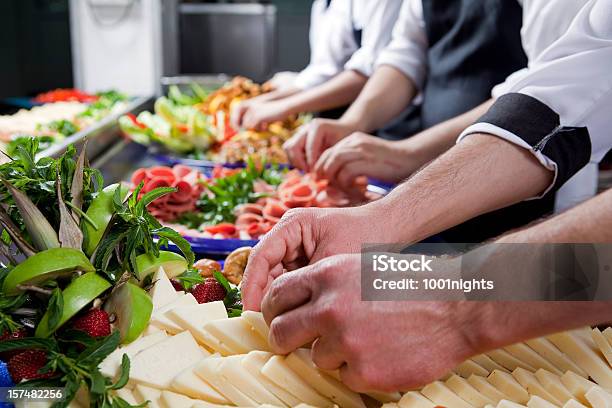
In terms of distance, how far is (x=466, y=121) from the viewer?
6.91 feet

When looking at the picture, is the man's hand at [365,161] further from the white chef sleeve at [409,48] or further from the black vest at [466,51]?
the white chef sleeve at [409,48]

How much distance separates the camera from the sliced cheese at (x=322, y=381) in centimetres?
98

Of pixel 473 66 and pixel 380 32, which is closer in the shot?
pixel 473 66

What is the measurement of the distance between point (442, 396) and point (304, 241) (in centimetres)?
41

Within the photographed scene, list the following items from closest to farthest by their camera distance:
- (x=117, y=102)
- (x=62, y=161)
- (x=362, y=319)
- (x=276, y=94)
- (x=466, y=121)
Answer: (x=362, y=319) < (x=62, y=161) < (x=466, y=121) < (x=276, y=94) < (x=117, y=102)

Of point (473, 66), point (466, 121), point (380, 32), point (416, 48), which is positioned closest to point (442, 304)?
point (466, 121)

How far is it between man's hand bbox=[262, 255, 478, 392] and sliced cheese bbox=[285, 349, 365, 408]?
0.05 metres

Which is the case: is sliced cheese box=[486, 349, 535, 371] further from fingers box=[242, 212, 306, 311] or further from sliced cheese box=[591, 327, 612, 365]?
fingers box=[242, 212, 306, 311]

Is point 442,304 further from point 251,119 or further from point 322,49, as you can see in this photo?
point 322,49

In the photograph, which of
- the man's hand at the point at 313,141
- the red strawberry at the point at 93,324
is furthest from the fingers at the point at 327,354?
the man's hand at the point at 313,141

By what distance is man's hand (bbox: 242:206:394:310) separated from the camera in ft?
3.87

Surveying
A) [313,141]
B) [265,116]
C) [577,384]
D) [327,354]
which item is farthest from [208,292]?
[265,116]

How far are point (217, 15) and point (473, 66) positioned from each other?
4.02 meters

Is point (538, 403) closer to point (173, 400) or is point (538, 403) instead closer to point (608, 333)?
point (608, 333)
